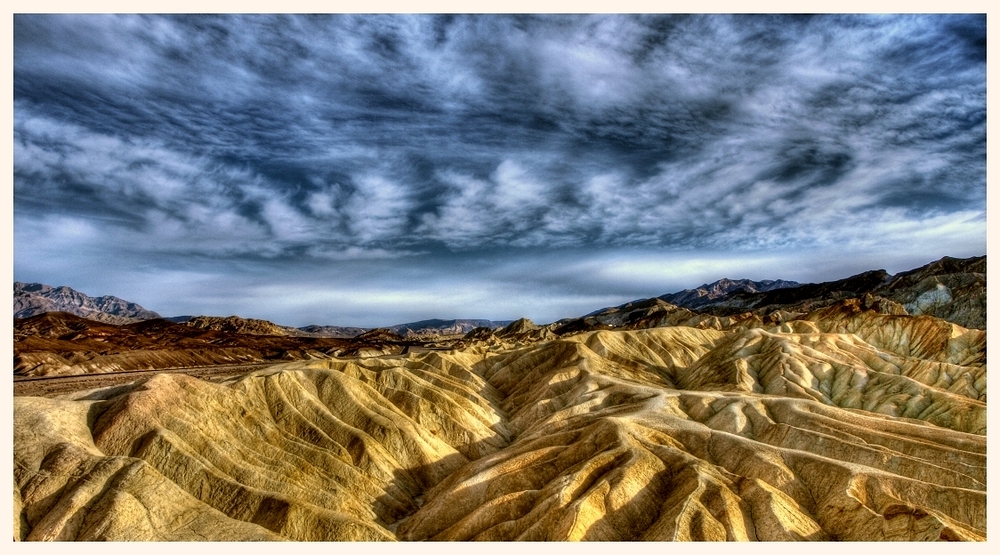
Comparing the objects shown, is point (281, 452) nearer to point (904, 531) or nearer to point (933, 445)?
point (904, 531)

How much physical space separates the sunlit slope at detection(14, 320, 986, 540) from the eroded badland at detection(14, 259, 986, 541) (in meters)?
0.13

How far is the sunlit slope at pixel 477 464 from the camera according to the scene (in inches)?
1172

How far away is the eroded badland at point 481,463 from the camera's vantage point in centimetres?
2977

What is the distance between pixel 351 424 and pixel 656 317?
14933 centimetres

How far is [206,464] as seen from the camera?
35875 millimetres

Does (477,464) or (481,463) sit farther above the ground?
(481,463)

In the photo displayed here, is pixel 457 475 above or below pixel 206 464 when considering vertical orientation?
below

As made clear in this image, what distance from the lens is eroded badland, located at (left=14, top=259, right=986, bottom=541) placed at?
2977cm

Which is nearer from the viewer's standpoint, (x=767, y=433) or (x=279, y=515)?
(x=279, y=515)

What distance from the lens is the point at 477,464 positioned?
43531 millimetres

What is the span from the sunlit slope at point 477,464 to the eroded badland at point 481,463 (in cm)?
13

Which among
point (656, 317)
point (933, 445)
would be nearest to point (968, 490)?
point (933, 445)

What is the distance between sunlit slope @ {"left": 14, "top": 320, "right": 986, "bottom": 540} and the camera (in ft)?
97.7

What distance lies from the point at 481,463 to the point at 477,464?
64 cm
